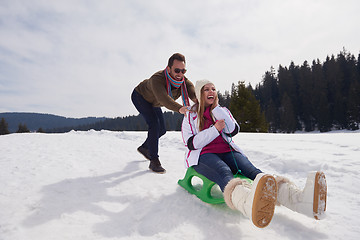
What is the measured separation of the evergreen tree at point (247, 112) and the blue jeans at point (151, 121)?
19645 mm

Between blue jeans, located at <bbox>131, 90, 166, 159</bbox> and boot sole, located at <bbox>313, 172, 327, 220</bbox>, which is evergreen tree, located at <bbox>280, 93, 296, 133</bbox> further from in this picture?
boot sole, located at <bbox>313, 172, 327, 220</bbox>

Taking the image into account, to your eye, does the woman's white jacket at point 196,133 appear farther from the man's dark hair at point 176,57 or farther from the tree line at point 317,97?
the tree line at point 317,97

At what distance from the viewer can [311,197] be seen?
166 centimetres

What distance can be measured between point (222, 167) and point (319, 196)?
86cm

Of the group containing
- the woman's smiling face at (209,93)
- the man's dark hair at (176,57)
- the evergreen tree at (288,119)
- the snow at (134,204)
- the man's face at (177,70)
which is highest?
the evergreen tree at (288,119)

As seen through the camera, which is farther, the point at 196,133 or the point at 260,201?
the point at 196,133

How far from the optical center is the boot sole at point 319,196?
163 centimetres

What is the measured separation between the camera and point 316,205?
5.34 ft

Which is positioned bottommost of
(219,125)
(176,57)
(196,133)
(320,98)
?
(196,133)

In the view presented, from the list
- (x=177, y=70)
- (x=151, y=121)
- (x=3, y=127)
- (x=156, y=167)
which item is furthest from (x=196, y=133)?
(x=3, y=127)

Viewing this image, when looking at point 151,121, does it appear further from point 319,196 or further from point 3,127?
point 3,127

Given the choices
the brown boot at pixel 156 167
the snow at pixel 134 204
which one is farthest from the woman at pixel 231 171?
the brown boot at pixel 156 167

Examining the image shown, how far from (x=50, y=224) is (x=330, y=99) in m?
60.7

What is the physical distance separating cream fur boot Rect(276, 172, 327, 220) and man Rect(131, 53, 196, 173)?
59.5 inches
